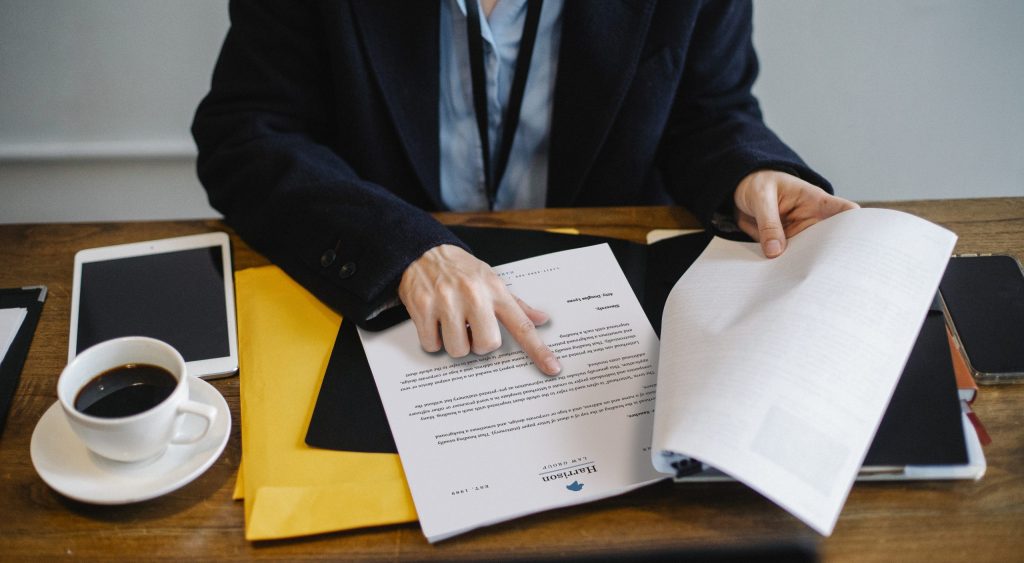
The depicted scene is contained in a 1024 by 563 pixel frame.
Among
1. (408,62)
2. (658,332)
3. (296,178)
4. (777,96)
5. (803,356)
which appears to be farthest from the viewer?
(777,96)

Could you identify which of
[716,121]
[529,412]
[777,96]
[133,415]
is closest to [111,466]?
[133,415]

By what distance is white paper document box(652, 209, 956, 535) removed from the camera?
0.48 m

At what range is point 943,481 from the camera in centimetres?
55

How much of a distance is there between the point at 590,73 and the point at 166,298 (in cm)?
57

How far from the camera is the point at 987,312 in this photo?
26.4 inches

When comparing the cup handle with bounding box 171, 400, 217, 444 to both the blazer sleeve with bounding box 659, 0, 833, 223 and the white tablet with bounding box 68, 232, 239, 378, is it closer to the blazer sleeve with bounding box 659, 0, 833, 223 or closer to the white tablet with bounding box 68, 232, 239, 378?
the white tablet with bounding box 68, 232, 239, 378

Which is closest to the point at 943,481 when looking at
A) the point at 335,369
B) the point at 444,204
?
the point at 335,369

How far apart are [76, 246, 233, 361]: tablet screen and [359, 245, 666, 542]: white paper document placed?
0.16m

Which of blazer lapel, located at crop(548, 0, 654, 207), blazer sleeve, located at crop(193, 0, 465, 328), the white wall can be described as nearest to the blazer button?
blazer sleeve, located at crop(193, 0, 465, 328)

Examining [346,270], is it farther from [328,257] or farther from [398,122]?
[398,122]

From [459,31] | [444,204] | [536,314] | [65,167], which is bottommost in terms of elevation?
[65,167]

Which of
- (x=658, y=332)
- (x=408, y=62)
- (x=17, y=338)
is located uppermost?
(x=408, y=62)

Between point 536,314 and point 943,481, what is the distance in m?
0.36

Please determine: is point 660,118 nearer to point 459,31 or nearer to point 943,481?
point 459,31
